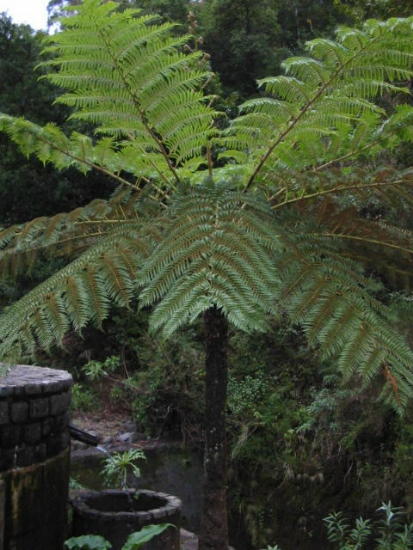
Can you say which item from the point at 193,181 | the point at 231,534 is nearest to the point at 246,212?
the point at 193,181

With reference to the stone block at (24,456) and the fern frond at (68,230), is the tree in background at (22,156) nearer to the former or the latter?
the stone block at (24,456)

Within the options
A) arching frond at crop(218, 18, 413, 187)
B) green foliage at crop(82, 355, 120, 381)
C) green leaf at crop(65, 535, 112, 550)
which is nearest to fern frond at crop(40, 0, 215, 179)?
arching frond at crop(218, 18, 413, 187)

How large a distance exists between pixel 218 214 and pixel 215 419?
975mm

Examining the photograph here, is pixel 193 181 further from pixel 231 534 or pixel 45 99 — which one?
pixel 45 99

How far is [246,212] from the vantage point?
2.28 m

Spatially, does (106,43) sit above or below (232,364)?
above

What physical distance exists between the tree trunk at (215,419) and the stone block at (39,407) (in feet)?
4.07

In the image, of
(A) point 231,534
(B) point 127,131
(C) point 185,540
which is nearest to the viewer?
(B) point 127,131

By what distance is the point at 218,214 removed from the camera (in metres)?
2.25

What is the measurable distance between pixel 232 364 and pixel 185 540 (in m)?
3.20

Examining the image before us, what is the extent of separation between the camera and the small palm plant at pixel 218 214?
6.79 feet

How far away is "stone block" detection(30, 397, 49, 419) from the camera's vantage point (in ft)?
12.0

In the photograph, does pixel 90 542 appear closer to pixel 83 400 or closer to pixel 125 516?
pixel 125 516

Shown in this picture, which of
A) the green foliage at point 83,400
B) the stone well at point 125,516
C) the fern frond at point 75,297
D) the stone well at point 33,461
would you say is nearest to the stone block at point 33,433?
the stone well at point 33,461
